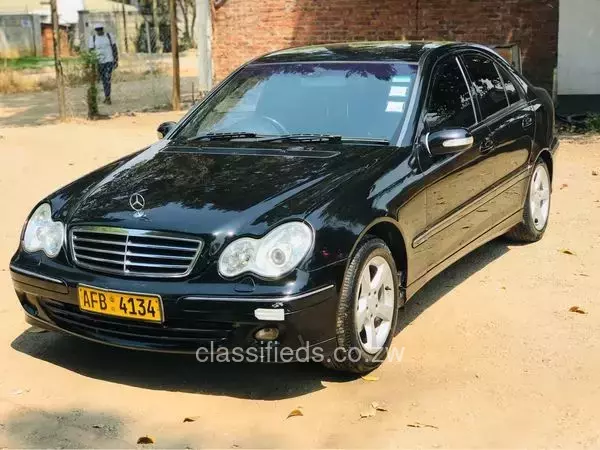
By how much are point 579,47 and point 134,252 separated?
35.5 feet

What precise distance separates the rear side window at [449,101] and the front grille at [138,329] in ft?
6.44

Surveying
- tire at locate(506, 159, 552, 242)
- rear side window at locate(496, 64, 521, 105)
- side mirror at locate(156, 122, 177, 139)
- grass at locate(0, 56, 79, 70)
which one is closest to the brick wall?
tire at locate(506, 159, 552, 242)

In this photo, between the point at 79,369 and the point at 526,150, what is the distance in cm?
362

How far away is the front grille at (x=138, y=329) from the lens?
4.07m

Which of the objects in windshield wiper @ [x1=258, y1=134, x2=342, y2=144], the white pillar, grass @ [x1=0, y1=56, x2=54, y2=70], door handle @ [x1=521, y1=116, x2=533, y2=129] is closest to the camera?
windshield wiper @ [x1=258, y1=134, x2=342, y2=144]

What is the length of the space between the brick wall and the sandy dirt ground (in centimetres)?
836

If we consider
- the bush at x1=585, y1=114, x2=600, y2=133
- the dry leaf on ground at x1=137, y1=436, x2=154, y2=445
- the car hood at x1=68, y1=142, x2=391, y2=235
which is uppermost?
the car hood at x1=68, y1=142, x2=391, y2=235

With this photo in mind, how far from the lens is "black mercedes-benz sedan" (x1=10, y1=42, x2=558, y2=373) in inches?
160

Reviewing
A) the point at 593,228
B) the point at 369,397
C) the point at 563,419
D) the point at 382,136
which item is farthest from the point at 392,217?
the point at 593,228

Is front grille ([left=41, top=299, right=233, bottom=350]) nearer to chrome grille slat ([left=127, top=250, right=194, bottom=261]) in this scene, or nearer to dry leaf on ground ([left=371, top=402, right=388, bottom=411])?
chrome grille slat ([left=127, top=250, right=194, bottom=261])

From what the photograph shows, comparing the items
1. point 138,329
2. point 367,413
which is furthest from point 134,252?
point 367,413

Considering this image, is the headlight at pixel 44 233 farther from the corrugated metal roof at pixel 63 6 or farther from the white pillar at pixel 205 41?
the corrugated metal roof at pixel 63 6

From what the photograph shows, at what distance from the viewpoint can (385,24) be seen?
603 inches

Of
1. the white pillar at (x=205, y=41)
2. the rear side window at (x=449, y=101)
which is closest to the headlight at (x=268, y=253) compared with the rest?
the rear side window at (x=449, y=101)
